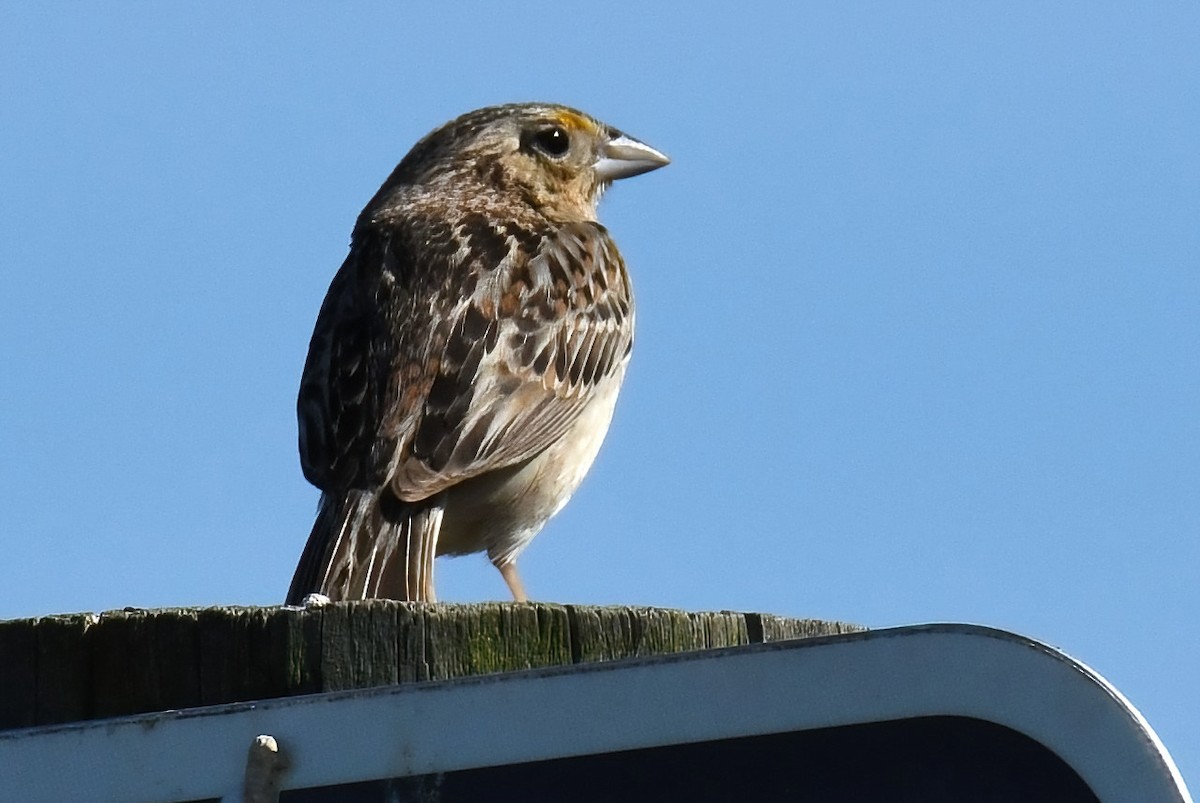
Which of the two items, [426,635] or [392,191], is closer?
[426,635]

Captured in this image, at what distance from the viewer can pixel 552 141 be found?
799 centimetres

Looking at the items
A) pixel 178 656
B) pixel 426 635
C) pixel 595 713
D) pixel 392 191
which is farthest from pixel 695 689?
pixel 392 191

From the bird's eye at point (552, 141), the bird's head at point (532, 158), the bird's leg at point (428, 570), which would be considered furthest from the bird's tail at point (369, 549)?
the bird's eye at point (552, 141)

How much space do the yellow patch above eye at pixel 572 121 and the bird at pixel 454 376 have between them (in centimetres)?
33

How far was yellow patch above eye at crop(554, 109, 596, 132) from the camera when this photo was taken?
8008 millimetres

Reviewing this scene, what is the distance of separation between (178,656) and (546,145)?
5.21 m

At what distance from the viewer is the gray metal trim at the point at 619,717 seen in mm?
2119

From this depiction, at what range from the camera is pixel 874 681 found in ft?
7.58

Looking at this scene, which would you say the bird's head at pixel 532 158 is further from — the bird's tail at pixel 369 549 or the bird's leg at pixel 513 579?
the bird's tail at pixel 369 549

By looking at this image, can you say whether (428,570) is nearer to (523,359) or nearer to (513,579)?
(523,359)

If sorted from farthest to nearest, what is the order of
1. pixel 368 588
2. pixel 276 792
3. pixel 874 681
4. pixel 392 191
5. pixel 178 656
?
1. pixel 392 191
2. pixel 368 588
3. pixel 178 656
4. pixel 276 792
5. pixel 874 681

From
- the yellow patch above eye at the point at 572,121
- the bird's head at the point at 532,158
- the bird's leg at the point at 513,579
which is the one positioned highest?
the yellow patch above eye at the point at 572,121

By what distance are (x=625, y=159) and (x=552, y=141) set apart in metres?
0.31

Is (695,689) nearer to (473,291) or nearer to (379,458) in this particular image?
(379,458)
